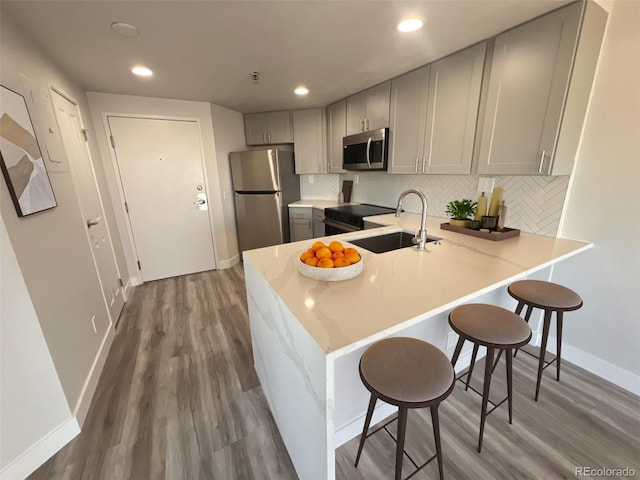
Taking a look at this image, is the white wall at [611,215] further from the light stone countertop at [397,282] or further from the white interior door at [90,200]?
the white interior door at [90,200]

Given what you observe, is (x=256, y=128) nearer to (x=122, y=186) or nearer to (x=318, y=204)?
(x=318, y=204)

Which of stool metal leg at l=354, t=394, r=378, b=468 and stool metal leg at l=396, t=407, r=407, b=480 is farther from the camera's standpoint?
stool metal leg at l=354, t=394, r=378, b=468

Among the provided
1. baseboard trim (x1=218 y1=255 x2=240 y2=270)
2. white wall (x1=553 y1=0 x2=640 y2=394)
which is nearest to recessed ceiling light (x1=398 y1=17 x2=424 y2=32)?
Answer: white wall (x1=553 y1=0 x2=640 y2=394)

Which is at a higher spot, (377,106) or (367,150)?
(377,106)

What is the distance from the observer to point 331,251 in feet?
4.42

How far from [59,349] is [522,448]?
2.52 meters

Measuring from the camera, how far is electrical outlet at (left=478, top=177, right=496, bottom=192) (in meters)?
2.15

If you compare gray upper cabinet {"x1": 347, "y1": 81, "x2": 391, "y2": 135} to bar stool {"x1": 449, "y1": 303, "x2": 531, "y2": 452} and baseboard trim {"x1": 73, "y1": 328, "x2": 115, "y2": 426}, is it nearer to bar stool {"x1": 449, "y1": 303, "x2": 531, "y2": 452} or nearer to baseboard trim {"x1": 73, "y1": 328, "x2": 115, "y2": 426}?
bar stool {"x1": 449, "y1": 303, "x2": 531, "y2": 452}

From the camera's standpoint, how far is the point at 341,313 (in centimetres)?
95

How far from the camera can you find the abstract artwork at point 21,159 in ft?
4.02

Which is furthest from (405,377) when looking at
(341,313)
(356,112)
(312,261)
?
(356,112)

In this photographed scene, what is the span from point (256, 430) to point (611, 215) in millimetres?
2526

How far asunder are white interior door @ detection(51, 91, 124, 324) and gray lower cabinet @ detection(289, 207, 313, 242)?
219 cm

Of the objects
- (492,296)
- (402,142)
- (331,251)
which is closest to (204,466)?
(331,251)
